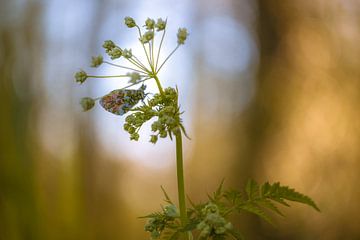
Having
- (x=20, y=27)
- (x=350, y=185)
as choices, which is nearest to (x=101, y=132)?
(x=20, y=27)

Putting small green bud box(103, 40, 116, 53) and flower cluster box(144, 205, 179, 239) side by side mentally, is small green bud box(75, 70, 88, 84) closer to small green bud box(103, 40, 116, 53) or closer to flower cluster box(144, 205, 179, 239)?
small green bud box(103, 40, 116, 53)

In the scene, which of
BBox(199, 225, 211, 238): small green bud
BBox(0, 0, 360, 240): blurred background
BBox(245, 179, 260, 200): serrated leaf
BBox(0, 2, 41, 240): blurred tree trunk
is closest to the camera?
BBox(199, 225, 211, 238): small green bud

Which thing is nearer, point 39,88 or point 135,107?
point 135,107

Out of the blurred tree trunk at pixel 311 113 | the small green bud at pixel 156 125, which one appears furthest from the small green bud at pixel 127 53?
the blurred tree trunk at pixel 311 113

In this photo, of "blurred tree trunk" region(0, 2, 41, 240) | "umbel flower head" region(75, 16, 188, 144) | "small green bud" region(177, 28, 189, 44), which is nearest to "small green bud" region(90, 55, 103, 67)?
"umbel flower head" region(75, 16, 188, 144)

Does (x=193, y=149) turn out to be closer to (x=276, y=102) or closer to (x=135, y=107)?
(x=276, y=102)
